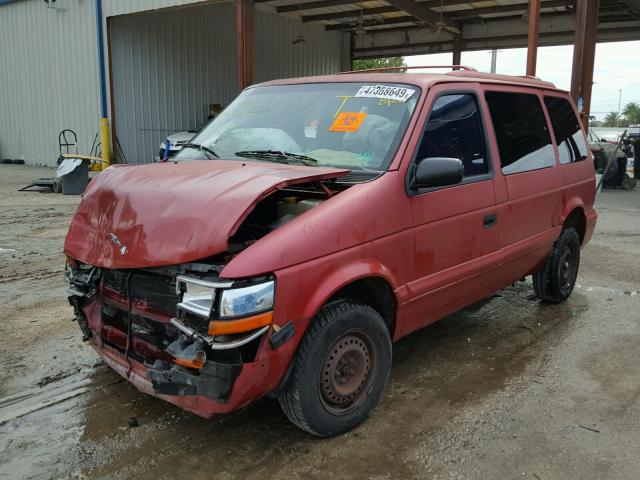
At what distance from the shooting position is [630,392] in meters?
3.58

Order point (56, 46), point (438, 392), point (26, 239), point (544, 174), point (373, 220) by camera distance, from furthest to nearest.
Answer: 1. point (56, 46)
2. point (26, 239)
3. point (544, 174)
4. point (438, 392)
5. point (373, 220)

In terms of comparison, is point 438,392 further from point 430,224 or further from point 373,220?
point 373,220

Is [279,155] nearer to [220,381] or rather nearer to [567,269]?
[220,381]

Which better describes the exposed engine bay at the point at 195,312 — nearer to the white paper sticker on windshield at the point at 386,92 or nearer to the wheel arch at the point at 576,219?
the white paper sticker on windshield at the point at 386,92

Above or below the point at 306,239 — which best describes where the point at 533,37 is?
above

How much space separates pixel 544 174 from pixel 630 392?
1.78 meters

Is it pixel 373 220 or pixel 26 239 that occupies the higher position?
pixel 373 220

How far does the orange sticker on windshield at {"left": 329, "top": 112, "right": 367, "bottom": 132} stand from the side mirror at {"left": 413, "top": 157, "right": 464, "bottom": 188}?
1.77ft

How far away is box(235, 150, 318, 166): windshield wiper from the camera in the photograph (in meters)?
3.36

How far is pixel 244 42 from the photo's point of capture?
509 inches

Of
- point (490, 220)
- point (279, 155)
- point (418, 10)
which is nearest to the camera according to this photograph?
point (279, 155)

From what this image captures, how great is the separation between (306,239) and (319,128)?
114 centimetres

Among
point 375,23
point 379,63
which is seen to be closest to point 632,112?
point 379,63

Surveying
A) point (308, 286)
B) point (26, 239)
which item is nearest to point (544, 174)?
point (308, 286)
